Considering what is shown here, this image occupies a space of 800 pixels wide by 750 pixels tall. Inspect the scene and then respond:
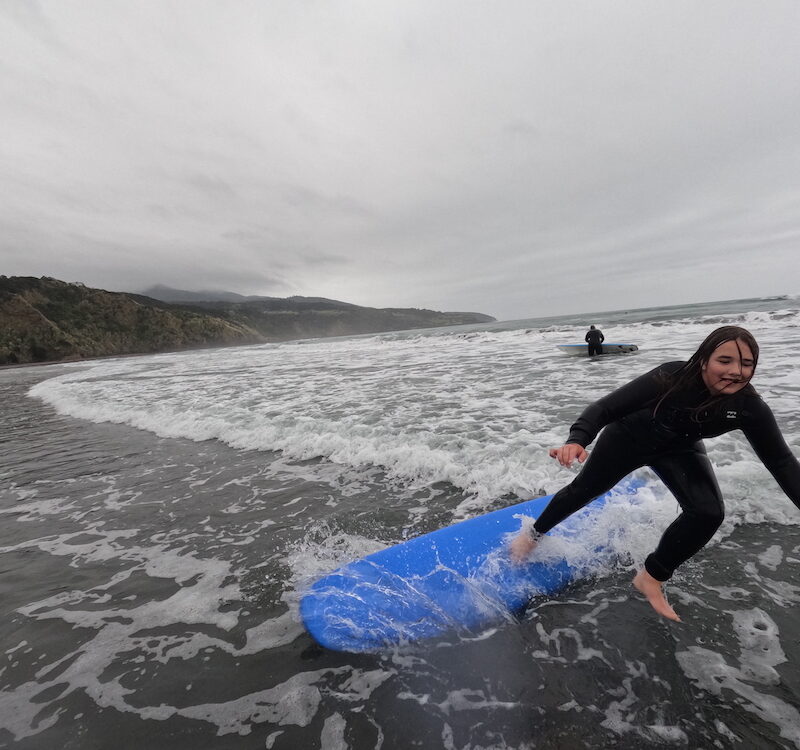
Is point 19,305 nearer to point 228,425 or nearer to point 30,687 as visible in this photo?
point 228,425

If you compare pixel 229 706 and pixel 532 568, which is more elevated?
pixel 532 568

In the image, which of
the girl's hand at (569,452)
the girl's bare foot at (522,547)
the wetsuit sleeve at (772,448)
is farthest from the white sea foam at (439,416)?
the girl's hand at (569,452)

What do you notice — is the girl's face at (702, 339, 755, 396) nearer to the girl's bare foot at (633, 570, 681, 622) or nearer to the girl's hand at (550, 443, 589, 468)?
the girl's hand at (550, 443, 589, 468)

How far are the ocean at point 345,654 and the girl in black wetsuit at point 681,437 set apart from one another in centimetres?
61

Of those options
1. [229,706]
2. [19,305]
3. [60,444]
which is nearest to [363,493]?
[229,706]

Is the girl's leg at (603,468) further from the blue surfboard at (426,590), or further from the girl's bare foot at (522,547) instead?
the blue surfboard at (426,590)

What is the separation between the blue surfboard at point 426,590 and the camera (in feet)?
9.12

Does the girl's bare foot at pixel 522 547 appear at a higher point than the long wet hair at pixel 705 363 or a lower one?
lower

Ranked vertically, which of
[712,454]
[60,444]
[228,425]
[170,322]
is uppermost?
[170,322]

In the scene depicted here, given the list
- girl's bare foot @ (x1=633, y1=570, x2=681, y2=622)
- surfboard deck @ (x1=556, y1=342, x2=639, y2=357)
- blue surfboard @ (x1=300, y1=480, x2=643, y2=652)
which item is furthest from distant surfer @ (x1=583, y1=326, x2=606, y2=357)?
girl's bare foot @ (x1=633, y1=570, x2=681, y2=622)

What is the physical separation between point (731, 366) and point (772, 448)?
707 mm

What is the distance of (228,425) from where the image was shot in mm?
8477

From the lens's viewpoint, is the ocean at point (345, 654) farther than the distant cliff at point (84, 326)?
No

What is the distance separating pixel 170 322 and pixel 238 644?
3416 inches
